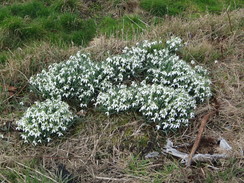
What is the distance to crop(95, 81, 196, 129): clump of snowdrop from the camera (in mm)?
4051

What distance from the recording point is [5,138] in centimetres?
420

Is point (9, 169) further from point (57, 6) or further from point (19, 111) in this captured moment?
point (57, 6)

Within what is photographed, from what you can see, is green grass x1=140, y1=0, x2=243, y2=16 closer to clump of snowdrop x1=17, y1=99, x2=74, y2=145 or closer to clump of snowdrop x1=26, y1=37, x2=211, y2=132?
clump of snowdrop x1=26, y1=37, x2=211, y2=132

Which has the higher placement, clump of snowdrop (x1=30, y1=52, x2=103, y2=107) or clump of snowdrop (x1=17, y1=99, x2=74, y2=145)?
clump of snowdrop (x1=30, y1=52, x2=103, y2=107)

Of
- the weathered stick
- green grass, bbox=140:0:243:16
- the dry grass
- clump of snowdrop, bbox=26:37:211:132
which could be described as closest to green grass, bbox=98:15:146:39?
green grass, bbox=140:0:243:16

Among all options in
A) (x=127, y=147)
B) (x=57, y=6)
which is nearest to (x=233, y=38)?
(x=127, y=147)

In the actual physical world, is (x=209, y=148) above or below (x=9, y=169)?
above

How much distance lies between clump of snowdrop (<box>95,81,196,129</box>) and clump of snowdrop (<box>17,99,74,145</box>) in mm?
494

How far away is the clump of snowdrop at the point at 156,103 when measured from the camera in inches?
159

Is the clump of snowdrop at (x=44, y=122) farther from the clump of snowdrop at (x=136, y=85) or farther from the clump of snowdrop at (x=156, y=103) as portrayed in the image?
the clump of snowdrop at (x=156, y=103)

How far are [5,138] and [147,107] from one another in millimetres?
1706

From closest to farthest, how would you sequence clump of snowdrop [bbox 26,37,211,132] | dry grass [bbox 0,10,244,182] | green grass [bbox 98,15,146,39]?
1. dry grass [bbox 0,10,244,182]
2. clump of snowdrop [bbox 26,37,211,132]
3. green grass [bbox 98,15,146,39]

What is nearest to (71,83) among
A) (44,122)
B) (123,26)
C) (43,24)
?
(44,122)

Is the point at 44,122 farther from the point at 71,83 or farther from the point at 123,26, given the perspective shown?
the point at 123,26
